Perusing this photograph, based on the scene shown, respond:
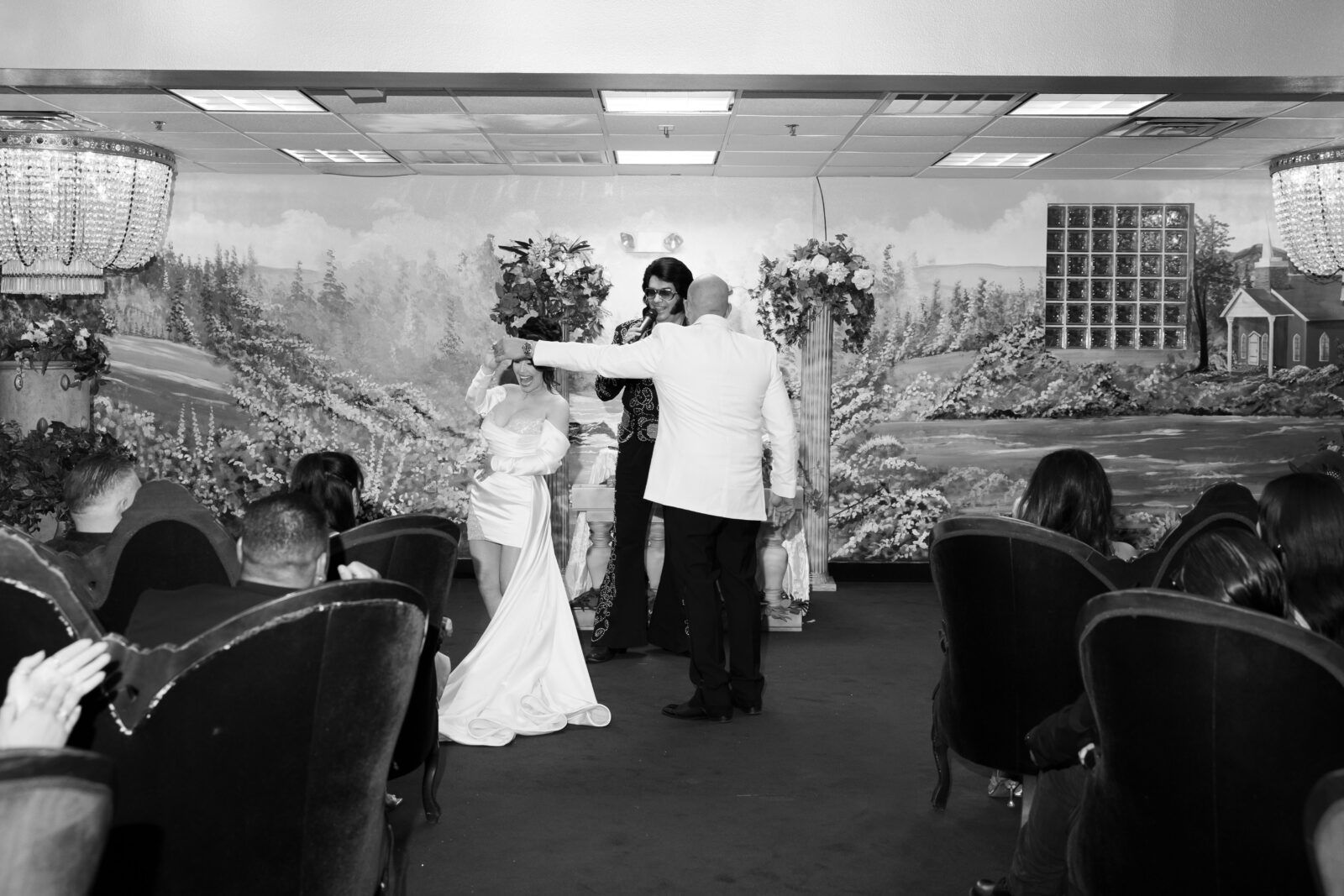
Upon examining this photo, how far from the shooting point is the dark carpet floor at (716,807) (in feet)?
11.6

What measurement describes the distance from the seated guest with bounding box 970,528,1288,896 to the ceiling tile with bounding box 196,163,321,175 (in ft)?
22.0

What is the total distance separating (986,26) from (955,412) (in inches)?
188

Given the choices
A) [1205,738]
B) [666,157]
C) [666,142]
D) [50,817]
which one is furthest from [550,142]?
[50,817]

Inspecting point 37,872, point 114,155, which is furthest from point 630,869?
point 114,155

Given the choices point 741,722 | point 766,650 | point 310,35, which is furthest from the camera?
point 766,650

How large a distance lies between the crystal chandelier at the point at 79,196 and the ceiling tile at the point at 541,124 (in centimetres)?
180

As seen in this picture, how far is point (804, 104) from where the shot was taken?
6.12 m

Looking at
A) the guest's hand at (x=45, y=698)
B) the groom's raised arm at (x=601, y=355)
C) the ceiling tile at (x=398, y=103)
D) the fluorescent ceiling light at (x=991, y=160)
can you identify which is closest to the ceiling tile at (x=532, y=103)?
the ceiling tile at (x=398, y=103)

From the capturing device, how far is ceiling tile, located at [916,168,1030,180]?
8242 millimetres

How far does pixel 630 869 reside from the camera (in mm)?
3576

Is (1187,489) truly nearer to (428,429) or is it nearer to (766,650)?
(766,650)

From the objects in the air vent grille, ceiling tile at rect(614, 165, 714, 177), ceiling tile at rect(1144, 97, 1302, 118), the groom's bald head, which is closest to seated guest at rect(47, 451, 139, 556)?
the groom's bald head

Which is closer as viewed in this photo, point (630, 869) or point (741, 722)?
point (630, 869)

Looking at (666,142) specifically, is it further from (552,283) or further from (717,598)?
(717,598)
